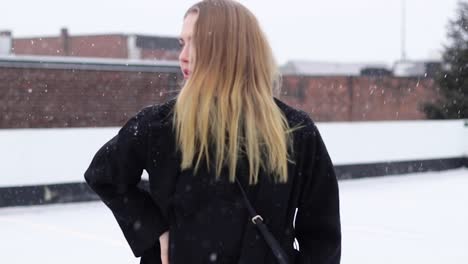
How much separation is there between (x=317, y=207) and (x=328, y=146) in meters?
13.3

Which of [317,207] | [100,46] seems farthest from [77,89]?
[100,46]

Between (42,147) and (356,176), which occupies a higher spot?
(42,147)

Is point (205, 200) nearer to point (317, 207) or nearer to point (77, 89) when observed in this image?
point (317, 207)

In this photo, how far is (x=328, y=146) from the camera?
49.8 feet

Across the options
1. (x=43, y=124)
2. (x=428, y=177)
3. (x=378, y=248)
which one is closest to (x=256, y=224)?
(x=378, y=248)

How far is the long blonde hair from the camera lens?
1870mm

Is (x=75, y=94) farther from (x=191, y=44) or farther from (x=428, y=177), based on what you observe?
(x=191, y=44)

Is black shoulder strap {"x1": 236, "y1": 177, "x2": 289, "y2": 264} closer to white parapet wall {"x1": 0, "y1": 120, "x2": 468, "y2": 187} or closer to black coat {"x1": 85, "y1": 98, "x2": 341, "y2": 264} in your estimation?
black coat {"x1": 85, "y1": 98, "x2": 341, "y2": 264}

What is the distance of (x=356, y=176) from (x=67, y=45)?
29.8 meters

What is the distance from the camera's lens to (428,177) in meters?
16.1

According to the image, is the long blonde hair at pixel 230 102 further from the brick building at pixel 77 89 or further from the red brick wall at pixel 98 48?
the red brick wall at pixel 98 48

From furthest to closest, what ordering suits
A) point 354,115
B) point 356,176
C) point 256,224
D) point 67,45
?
point 67,45 → point 354,115 → point 356,176 → point 256,224

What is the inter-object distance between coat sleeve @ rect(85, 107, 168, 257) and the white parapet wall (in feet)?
31.2

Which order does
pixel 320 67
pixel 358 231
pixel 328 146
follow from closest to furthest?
pixel 358 231 → pixel 328 146 → pixel 320 67
